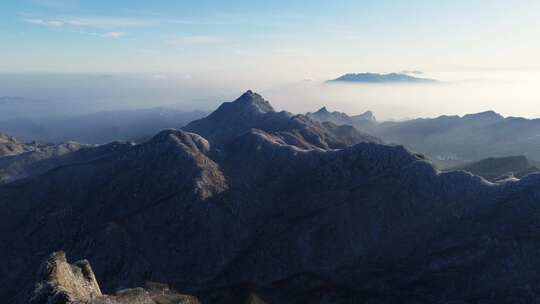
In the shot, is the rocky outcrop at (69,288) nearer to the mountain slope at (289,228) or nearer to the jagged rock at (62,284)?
the jagged rock at (62,284)

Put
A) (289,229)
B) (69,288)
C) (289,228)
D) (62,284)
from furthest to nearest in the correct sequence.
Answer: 1. (289,228)
2. (289,229)
3. (69,288)
4. (62,284)

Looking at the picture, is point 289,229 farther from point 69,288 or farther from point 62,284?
point 62,284

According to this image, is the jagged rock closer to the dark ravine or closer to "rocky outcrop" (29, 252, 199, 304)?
"rocky outcrop" (29, 252, 199, 304)

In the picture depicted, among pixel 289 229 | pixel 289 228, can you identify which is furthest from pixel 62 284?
pixel 289 228

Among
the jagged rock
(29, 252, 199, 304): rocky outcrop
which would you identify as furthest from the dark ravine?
the jagged rock

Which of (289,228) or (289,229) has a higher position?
(289,228)

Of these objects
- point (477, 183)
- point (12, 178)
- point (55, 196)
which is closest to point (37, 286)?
point (55, 196)
